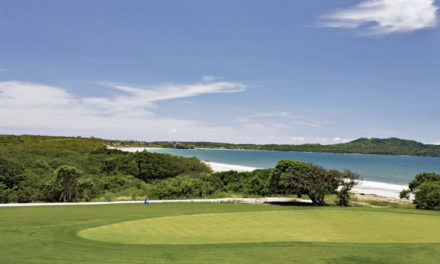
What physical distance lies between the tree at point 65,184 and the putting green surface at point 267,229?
44.7 ft

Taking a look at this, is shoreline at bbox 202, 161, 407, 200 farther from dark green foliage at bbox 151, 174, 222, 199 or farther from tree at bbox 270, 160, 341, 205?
dark green foliage at bbox 151, 174, 222, 199

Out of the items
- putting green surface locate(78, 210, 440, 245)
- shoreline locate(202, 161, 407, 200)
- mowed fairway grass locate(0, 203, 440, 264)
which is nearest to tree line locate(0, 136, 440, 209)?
mowed fairway grass locate(0, 203, 440, 264)

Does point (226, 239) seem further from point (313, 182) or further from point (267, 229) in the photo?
point (313, 182)

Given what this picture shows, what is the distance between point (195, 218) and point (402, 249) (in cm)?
782

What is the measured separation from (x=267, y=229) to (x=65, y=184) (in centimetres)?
1785

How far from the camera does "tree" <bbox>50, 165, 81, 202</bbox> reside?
24219 millimetres

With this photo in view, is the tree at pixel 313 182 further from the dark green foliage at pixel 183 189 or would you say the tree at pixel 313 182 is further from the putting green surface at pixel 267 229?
the putting green surface at pixel 267 229

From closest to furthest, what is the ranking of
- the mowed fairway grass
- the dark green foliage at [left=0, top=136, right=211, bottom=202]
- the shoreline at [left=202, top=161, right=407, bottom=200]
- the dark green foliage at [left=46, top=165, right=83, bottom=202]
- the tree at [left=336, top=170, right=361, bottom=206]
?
the mowed fairway grass < the tree at [left=336, top=170, right=361, bottom=206] < the dark green foliage at [left=46, top=165, right=83, bottom=202] < the dark green foliage at [left=0, top=136, right=211, bottom=202] < the shoreline at [left=202, top=161, right=407, bottom=200]

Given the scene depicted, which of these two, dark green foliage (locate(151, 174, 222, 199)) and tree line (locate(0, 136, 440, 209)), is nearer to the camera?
tree line (locate(0, 136, 440, 209))

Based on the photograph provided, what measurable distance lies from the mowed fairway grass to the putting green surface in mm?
31

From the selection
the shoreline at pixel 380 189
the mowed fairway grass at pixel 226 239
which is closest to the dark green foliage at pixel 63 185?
the mowed fairway grass at pixel 226 239

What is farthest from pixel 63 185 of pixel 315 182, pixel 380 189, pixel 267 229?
pixel 380 189

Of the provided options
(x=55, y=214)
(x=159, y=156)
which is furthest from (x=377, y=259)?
(x=159, y=156)

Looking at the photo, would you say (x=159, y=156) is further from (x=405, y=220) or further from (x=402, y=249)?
(x=402, y=249)
